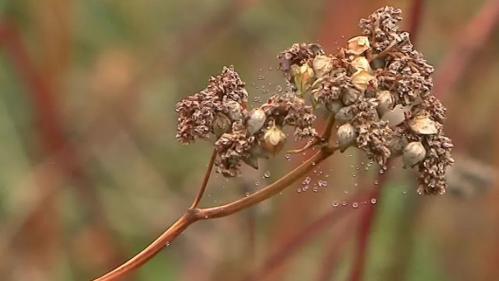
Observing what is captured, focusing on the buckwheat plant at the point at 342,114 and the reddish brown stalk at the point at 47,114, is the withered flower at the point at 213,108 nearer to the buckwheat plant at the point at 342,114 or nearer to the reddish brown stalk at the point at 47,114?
the buckwheat plant at the point at 342,114

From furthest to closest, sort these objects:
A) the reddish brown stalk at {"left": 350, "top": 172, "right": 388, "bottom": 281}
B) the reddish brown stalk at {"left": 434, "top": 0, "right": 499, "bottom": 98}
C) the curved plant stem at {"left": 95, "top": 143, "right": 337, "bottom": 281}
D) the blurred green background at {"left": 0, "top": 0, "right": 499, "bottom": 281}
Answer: the reddish brown stalk at {"left": 434, "top": 0, "right": 499, "bottom": 98}, the blurred green background at {"left": 0, "top": 0, "right": 499, "bottom": 281}, the reddish brown stalk at {"left": 350, "top": 172, "right": 388, "bottom": 281}, the curved plant stem at {"left": 95, "top": 143, "right": 337, "bottom": 281}

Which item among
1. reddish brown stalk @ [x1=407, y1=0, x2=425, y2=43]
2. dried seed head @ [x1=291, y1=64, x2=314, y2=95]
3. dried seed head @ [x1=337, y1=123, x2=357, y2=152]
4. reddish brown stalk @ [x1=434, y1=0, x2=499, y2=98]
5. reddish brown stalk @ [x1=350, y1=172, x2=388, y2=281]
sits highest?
reddish brown stalk @ [x1=434, y1=0, x2=499, y2=98]

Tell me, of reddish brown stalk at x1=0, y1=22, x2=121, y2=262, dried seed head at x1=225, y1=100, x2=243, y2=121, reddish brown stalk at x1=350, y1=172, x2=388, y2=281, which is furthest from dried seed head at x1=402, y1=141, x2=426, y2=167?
reddish brown stalk at x1=0, y1=22, x2=121, y2=262

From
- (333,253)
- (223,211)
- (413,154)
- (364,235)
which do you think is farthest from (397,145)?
(333,253)

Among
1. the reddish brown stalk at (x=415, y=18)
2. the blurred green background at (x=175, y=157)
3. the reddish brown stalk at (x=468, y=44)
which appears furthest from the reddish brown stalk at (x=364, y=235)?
the reddish brown stalk at (x=468, y=44)

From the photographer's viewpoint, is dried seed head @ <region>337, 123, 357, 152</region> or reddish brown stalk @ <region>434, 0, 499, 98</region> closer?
dried seed head @ <region>337, 123, 357, 152</region>

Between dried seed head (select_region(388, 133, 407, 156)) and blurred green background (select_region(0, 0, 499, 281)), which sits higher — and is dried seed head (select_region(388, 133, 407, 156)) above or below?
below

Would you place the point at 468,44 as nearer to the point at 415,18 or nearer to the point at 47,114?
the point at 415,18

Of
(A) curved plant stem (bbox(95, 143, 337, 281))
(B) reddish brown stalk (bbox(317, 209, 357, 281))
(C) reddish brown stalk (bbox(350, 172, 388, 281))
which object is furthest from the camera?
(B) reddish brown stalk (bbox(317, 209, 357, 281))

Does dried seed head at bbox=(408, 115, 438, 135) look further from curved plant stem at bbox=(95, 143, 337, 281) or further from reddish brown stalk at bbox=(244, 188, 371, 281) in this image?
reddish brown stalk at bbox=(244, 188, 371, 281)
